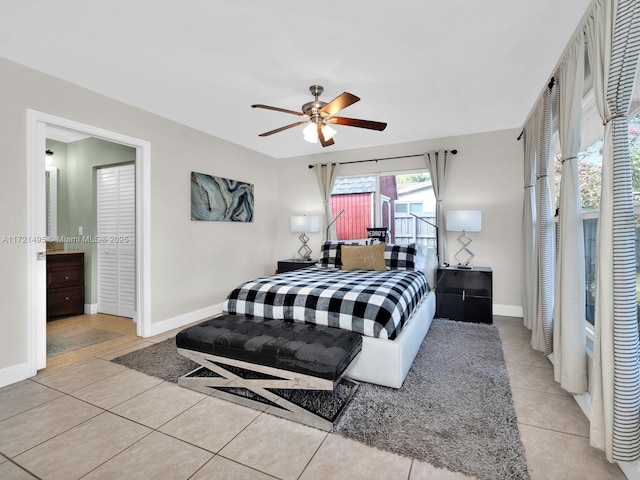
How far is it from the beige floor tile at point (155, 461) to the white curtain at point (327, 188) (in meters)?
3.77

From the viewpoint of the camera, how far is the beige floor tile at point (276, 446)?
1.54 metres

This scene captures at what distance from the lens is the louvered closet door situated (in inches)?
165

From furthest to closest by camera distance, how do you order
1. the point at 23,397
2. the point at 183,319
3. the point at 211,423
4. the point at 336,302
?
the point at 183,319, the point at 336,302, the point at 23,397, the point at 211,423

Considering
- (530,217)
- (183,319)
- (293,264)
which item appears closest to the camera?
(530,217)

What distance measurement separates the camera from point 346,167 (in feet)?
16.9

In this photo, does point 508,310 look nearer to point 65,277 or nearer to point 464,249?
point 464,249

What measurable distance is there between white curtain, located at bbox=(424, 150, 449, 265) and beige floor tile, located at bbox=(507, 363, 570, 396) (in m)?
1.92

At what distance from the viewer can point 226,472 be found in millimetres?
1503

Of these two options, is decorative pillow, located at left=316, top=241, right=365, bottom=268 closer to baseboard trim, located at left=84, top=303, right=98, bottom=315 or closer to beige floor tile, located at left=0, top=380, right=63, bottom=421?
beige floor tile, located at left=0, top=380, right=63, bottom=421

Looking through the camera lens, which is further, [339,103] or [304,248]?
[304,248]

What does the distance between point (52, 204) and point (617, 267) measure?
242 inches

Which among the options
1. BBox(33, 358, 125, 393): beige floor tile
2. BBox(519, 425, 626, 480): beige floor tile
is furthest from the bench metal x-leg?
BBox(519, 425, 626, 480): beige floor tile

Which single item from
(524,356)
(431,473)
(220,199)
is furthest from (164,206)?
(524,356)

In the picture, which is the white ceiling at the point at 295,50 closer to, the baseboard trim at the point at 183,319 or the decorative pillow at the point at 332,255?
the decorative pillow at the point at 332,255
